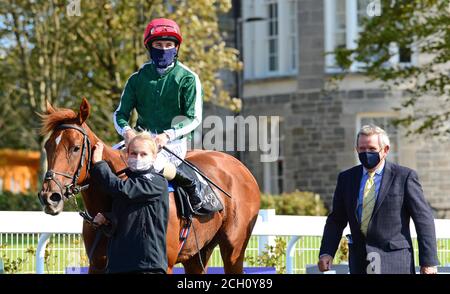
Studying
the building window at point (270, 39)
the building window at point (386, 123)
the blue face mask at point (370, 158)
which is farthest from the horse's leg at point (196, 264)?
the building window at point (270, 39)

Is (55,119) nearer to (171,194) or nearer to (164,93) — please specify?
(171,194)

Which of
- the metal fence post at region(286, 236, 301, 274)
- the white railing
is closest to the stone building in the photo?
the white railing

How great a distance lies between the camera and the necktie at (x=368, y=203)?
23.1 feet

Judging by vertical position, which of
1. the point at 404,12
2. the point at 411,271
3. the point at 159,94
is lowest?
the point at 411,271

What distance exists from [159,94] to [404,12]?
12899 millimetres

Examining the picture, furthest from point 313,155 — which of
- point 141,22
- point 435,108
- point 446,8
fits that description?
point 446,8

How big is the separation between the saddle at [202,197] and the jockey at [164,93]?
0.25m

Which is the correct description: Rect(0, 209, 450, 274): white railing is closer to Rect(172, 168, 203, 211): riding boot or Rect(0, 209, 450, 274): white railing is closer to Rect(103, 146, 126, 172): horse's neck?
Rect(103, 146, 126, 172): horse's neck

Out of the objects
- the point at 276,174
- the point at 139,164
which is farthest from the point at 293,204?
the point at 139,164

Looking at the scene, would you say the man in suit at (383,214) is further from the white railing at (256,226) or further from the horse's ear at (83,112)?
the white railing at (256,226)

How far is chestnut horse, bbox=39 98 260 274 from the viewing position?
7242 mm

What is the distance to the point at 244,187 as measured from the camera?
29.5ft
